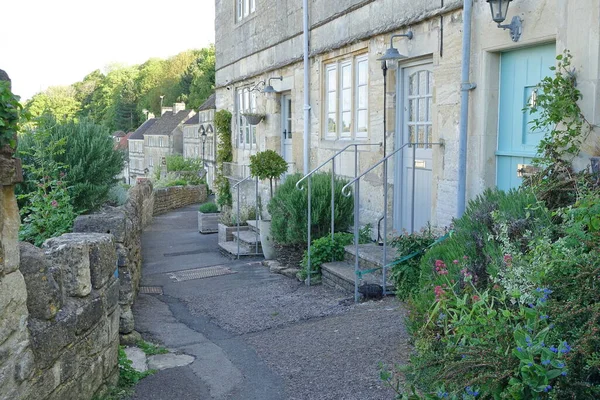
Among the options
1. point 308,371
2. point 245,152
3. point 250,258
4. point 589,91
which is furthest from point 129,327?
point 245,152

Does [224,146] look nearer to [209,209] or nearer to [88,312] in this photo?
[209,209]

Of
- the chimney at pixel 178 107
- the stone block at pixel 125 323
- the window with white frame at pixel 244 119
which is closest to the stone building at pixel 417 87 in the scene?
the window with white frame at pixel 244 119

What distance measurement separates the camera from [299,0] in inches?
467

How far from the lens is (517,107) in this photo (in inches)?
263

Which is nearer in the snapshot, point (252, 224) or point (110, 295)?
point (110, 295)

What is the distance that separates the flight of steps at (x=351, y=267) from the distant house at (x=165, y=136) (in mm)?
49372

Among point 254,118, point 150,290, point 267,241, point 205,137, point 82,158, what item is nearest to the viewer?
point 82,158

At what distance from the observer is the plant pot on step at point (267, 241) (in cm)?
1079

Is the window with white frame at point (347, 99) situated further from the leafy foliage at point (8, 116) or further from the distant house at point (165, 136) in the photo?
the distant house at point (165, 136)

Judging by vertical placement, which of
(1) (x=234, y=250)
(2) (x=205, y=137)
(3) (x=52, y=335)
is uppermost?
(2) (x=205, y=137)

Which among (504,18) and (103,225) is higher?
Answer: (504,18)

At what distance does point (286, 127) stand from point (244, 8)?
3535 mm

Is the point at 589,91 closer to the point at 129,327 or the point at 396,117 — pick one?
the point at 396,117

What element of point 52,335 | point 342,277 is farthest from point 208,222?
point 52,335
